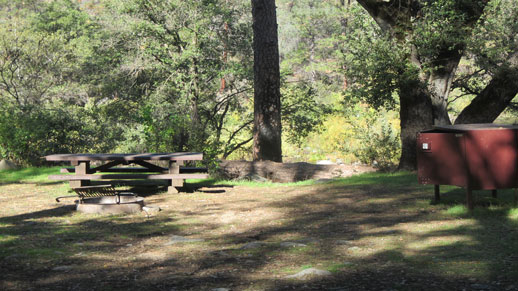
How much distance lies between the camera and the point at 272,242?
675 centimetres

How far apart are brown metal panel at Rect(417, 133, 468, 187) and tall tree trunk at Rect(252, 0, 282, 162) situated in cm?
717

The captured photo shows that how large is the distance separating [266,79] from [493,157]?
27.7 ft

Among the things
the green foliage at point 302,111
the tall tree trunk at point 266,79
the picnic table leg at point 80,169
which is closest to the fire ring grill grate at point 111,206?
the picnic table leg at point 80,169

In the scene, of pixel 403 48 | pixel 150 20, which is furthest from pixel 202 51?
pixel 403 48

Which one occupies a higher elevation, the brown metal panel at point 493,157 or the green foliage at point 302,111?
the green foliage at point 302,111

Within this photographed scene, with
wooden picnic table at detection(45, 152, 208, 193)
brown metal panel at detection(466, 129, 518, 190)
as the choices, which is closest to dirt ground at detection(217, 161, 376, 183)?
wooden picnic table at detection(45, 152, 208, 193)

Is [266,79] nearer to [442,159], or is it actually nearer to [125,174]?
[125,174]

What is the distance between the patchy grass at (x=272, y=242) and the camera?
490 cm

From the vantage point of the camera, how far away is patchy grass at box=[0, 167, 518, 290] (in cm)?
490

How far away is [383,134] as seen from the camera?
15477 mm

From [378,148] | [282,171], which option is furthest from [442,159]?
[378,148]

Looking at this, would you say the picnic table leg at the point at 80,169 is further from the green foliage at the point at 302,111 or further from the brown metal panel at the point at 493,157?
the green foliage at the point at 302,111

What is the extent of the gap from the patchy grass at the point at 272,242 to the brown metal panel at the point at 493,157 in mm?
500

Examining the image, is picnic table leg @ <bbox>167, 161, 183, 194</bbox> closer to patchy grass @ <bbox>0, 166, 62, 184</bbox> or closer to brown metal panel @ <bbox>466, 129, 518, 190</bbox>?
patchy grass @ <bbox>0, 166, 62, 184</bbox>
